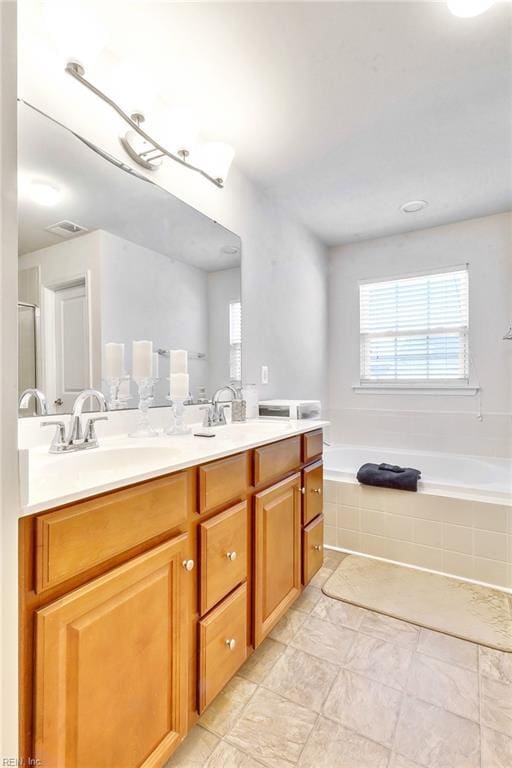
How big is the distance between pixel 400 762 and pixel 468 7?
2.48 meters

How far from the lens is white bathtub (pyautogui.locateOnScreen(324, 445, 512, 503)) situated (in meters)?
2.36

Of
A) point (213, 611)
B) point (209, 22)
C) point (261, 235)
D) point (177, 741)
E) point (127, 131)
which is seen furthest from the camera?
point (261, 235)

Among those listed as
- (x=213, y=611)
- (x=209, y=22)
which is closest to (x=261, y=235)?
(x=209, y=22)

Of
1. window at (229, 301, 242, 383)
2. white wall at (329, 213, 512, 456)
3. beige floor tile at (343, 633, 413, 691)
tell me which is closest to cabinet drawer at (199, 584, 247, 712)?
beige floor tile at (343, 633, 413, 691)

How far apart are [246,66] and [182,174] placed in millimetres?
519

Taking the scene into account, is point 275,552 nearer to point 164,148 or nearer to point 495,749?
point 495,749

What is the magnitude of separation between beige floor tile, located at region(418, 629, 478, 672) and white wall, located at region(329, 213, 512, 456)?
173cm

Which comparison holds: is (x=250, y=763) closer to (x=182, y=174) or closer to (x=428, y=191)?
(x=182, y=174)

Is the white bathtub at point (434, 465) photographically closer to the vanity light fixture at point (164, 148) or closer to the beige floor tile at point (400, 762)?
the beige floor tile at point (400, 762)

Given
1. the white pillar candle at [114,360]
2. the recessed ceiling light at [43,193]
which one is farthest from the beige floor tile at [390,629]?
the recessed ceiling light at [43,193]


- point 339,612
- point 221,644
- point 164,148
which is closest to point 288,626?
point 339,612

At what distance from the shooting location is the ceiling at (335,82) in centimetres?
131

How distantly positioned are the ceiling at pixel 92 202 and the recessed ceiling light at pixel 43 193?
0.04ft

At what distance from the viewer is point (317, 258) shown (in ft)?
11.1
